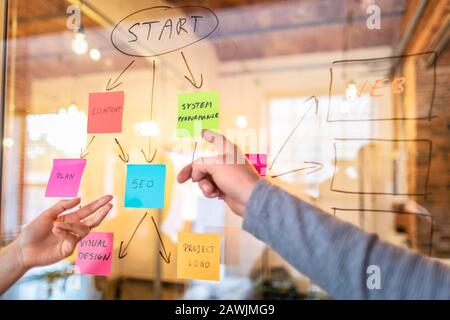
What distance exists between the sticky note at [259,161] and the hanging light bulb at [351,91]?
0.27 metres

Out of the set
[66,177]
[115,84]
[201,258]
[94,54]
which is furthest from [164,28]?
[201,258]

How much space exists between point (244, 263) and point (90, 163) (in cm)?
283

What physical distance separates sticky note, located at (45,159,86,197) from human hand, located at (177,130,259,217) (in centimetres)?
31

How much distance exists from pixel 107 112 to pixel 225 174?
1.25ft

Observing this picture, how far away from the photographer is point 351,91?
763 millimetres

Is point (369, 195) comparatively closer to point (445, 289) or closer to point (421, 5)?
point (445, 289)

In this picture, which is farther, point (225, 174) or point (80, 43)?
point (80, 43)

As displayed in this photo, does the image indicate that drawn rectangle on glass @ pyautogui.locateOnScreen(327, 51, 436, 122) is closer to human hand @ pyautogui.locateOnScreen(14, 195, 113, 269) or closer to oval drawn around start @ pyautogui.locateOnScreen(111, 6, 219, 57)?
oval drawn around start @ pyautogui.locateOnScreen(111, 6, 219, 57)

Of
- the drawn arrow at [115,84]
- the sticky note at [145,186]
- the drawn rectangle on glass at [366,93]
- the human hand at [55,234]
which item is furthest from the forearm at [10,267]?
the drawn rectangle on glass at [366,93]

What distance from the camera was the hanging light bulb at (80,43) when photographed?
3.08ft

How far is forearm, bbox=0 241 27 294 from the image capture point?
724 mm

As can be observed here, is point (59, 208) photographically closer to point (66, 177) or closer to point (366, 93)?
point (66, 177)

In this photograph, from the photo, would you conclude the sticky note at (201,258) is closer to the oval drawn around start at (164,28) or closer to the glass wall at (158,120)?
the glass wall at (158,120)

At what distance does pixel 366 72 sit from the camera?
857mm
